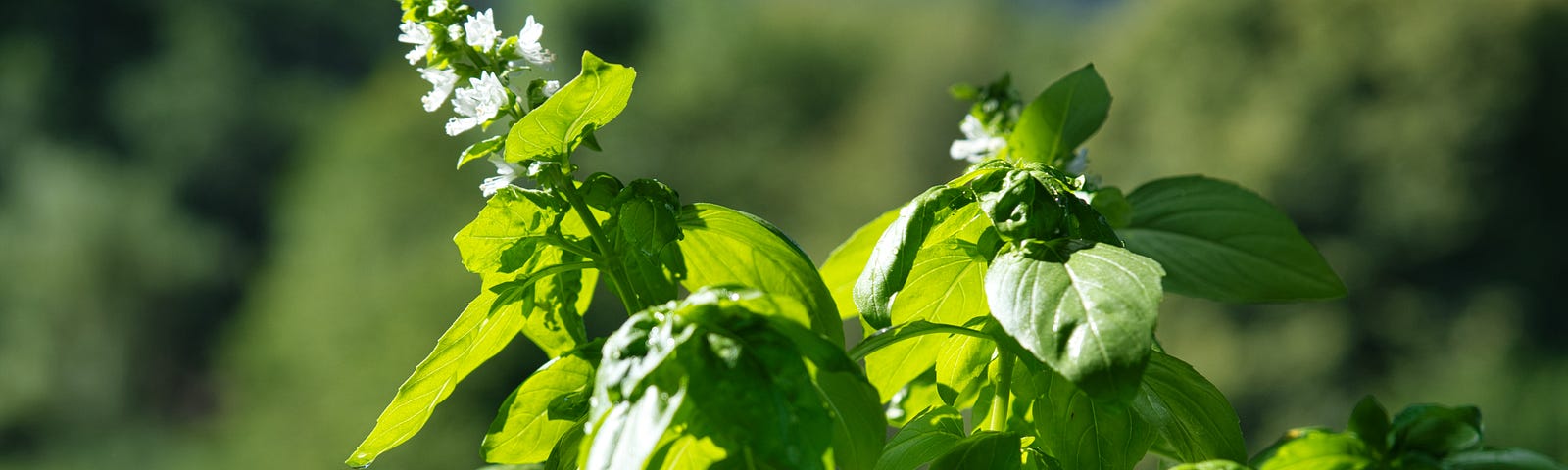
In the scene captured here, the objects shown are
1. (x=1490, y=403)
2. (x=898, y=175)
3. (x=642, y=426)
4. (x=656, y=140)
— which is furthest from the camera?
(x=656, y=140)

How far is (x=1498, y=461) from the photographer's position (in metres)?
0.23

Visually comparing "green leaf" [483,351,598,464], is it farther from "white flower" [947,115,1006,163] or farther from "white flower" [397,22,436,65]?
"white flower" [947,115,1006,163]

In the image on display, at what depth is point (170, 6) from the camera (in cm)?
1210

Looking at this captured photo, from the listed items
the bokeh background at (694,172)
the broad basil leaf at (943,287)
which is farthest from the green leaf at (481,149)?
the bokeh background at (694,172)

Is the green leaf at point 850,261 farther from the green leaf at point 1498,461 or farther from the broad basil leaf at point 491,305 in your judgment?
the green leaf at point 1498,461

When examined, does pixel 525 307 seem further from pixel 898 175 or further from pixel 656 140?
pixel 656 140

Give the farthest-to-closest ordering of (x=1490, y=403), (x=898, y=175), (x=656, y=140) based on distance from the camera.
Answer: (x=656, y=140), (x=898, y=175), (x=1490, y=403)

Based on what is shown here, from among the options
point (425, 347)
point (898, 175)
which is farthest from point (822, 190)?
point (425, 347)

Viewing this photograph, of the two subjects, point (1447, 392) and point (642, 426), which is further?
point (1447, 392)

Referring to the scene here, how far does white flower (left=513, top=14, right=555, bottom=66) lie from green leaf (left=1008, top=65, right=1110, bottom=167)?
205mm

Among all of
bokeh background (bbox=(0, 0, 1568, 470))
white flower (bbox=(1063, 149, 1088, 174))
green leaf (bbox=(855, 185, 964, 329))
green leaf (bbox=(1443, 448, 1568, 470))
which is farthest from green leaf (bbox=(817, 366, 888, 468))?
bokeh background (bbox=(0, 0, 1568, 470))

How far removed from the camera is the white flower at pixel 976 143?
1.65 ft

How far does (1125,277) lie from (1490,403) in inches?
264

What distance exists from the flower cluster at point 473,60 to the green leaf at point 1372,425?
212 mm
